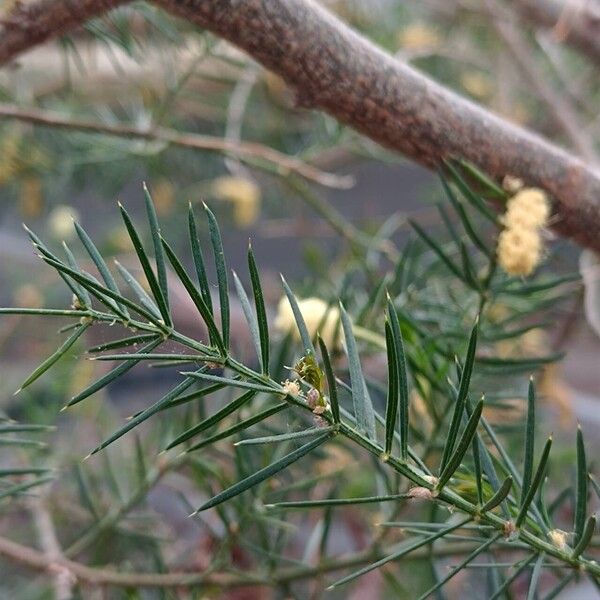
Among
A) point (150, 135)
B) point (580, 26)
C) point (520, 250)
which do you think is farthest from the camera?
point (580, 26)

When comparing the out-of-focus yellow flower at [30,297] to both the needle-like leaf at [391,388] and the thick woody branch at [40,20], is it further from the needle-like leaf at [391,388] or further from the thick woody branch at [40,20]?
the needle-like leaf at [391,388]

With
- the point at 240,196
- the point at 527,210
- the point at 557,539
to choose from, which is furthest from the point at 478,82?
the point at 557,539

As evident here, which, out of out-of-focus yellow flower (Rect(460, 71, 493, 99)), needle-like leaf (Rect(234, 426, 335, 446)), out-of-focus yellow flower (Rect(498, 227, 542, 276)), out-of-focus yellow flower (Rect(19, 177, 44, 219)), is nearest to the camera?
needle-like leaf (Rect(234, 426, 335, 446))

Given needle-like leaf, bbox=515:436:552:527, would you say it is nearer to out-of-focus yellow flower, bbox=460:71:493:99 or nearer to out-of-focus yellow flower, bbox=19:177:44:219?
out-of-focus yellow flower, bbox=19:177:44:219

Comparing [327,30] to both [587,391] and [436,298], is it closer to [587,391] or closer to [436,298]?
[436,298]

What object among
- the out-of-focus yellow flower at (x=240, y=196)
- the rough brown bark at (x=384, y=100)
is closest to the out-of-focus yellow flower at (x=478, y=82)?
the out-of-focus yellow flower at (x=240, y=196)

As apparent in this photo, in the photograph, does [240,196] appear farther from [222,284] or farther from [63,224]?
[222,284]

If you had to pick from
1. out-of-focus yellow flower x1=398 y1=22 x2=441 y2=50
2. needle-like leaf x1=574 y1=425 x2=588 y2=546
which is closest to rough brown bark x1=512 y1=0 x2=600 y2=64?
out-of-focus yellow flower x1=398 y1=22 x2=441 y2=50
